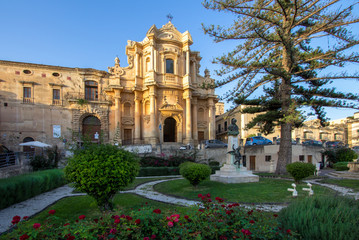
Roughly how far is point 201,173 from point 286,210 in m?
5.81

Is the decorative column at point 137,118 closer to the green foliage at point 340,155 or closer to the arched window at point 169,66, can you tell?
the arched window at point 169,66

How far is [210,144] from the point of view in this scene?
79.5 feet

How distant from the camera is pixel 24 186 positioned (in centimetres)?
867

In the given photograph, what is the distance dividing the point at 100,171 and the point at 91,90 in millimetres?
24928

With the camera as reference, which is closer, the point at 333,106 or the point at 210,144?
the point at 333,106

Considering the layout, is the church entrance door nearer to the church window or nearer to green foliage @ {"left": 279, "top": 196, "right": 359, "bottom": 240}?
the church window

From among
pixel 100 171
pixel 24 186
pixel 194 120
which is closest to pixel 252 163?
pixel 194 120

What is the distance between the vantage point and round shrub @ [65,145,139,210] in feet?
17.6

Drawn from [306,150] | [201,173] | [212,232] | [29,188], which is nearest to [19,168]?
[29,188]

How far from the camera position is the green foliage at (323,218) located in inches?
117

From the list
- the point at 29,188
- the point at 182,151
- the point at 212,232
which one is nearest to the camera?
the point at 212,232

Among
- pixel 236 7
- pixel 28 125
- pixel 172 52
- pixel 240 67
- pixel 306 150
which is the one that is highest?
pixel 172 52

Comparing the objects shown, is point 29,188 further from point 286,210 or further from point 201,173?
point 286,210

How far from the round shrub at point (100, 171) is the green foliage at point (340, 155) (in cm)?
2603
